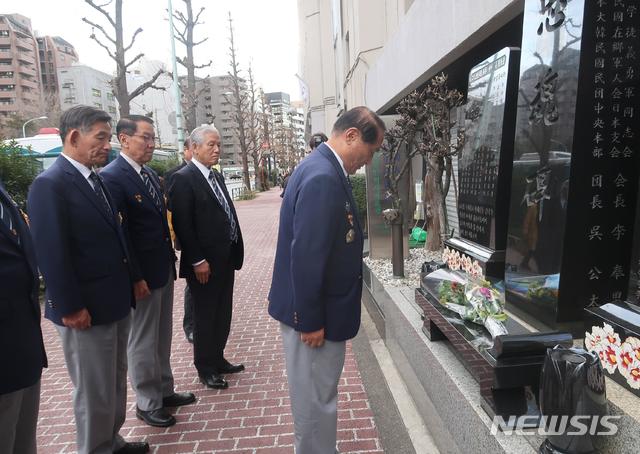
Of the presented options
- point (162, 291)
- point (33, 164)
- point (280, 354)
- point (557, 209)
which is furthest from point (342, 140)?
point (33, 164)

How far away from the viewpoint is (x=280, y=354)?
4477 millimetres

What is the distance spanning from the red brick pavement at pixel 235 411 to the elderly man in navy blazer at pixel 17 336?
1.17 m

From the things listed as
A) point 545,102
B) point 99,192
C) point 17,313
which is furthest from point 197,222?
point 545,102

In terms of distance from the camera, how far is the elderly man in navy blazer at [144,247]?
311 cm

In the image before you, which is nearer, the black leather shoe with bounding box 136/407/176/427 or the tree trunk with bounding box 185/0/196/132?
the black leather shoe with bounding box 136/407/176/427

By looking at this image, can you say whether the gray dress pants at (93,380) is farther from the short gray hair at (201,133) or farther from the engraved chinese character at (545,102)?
the engraved chinese character at (545,102)

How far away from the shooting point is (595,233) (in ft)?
8.71

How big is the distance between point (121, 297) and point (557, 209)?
9.11ft

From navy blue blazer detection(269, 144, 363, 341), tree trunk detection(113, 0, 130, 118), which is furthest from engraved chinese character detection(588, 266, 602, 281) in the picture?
tree trunk detection(113, 0, 130, 118)

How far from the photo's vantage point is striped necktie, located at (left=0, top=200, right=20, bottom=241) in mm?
1887

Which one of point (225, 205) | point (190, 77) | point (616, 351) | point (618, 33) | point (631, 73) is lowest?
point (616, 351)

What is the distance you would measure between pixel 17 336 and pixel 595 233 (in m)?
3.13

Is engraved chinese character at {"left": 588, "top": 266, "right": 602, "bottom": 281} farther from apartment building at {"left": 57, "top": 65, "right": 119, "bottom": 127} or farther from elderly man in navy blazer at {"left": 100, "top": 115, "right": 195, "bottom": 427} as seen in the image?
apartment building at {"left": 57, "top": 65, "right": 119, "bottom": 127}
